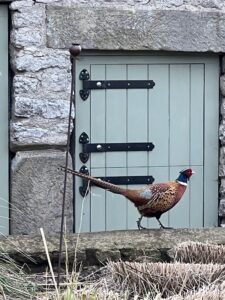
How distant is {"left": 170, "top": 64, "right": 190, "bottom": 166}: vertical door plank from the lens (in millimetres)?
6961

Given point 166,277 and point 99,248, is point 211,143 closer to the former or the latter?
point 99,248

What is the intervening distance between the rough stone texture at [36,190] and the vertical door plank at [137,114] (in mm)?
524

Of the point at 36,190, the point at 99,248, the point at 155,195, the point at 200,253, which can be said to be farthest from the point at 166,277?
the point at 36,190

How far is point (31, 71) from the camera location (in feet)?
21.5

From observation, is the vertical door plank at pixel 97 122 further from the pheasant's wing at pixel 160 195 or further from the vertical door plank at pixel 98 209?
the pheasant's wing at pixel 160 195

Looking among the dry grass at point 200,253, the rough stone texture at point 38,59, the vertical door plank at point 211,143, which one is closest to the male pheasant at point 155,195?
the rough stone texture at point 38,59

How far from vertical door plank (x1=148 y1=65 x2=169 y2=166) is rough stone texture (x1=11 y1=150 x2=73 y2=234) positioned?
0.68 meters

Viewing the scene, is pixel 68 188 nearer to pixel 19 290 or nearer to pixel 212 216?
pixel 212 216

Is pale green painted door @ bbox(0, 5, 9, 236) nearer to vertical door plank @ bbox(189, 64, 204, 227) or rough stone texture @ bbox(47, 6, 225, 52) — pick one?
rough stone texture @ bbox(47, 6, 225, 52)

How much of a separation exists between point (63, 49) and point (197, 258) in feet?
8.49

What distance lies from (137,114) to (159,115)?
0.16 metres

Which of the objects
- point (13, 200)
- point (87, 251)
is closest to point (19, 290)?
point (87, 251)

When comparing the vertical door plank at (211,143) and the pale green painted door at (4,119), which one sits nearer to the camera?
the pale green painted door at (4,119)

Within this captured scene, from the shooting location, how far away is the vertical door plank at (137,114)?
Answer: 6.87 metres
